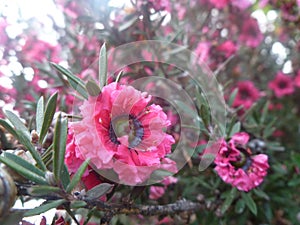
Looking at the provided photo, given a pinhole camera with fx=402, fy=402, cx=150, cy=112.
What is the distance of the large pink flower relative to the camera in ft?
2.25

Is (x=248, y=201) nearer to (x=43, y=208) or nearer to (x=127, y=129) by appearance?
(x=127, y=129)

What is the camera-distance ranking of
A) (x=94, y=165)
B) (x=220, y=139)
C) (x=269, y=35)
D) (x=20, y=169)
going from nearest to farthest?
1. (x=20, y=169)
2. (x=94, y=165)
3. (x=220, y=139)
4. (x=269, y=35)

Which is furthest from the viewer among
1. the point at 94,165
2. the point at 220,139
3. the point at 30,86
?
the point at 30,86

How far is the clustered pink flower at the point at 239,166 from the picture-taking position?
99 cm

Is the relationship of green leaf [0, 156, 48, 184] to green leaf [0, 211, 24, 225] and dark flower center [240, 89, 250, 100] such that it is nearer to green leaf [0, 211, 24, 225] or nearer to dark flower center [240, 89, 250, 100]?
green leaf [0, 211, 24, 225]

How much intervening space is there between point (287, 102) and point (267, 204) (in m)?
0.90

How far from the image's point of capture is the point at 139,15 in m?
1.33

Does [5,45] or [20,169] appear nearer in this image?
[20,169]

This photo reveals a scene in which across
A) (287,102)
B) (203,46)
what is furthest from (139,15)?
(287,102)

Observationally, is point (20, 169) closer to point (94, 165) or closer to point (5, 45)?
point (94, 165)

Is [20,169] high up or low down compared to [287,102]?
up

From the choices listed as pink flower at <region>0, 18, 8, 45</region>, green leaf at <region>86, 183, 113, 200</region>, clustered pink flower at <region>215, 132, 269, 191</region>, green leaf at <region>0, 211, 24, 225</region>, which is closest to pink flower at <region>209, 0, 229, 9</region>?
pink flower at <region>0, 18, 8, 45</region>

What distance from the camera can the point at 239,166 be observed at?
1018mm

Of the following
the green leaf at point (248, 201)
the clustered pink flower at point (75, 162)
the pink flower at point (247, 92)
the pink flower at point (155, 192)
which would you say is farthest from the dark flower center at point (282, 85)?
the clustered pink flower at point (75, 162)
